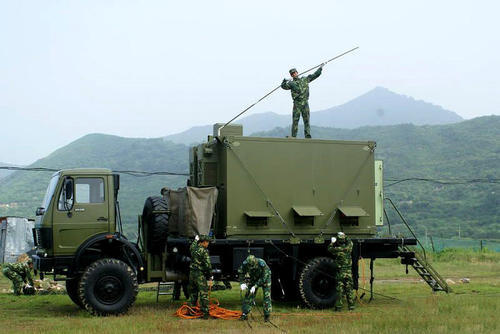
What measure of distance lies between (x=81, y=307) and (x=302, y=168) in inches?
232

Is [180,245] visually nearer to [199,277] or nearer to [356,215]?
[199,277]

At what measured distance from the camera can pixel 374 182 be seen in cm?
1645

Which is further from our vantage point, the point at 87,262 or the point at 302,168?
the point at 302,168

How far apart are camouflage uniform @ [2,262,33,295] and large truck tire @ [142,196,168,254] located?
591 cm

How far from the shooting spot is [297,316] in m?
14.2

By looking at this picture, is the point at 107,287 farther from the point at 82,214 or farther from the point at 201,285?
the point at 201,285

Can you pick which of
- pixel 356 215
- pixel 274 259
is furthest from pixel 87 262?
pixel 356 215

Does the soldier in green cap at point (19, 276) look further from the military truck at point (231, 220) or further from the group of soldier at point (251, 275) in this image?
the group of soldier at point (251, 275)

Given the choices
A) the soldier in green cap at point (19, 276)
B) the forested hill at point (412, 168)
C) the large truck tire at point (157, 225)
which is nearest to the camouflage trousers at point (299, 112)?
the large truck tire at point (157, 225)

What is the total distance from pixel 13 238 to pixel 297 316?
2166cm

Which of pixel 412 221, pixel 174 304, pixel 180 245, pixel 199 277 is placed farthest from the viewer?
pixel 412 221

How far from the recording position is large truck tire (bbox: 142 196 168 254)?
1476 centimetres

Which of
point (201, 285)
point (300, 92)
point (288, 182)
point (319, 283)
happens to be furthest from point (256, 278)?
point (300, 92)

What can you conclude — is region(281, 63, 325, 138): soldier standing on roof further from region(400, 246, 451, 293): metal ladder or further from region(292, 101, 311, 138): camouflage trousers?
region(400, 246, 451, 293): metal ladder
